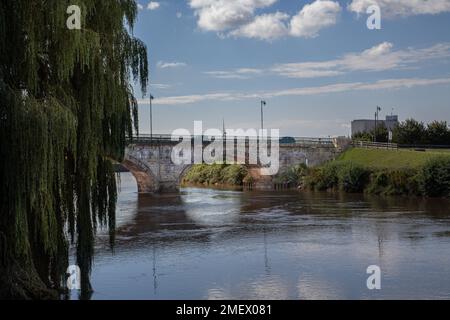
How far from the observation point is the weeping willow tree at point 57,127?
11234 mm

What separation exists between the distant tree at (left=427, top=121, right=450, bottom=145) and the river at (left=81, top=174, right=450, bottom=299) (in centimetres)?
3469

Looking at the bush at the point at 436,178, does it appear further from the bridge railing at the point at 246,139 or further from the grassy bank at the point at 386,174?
the bridge railing at the point at 246,139

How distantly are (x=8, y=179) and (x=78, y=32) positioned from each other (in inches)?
135

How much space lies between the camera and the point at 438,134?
71.9 meters

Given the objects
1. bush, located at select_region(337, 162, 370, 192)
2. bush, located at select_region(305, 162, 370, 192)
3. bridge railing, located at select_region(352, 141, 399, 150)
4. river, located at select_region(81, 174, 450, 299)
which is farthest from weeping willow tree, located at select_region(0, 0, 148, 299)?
bridge railing, located at select_region(352, 141, 399, 150)

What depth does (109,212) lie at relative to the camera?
14383 millimetres

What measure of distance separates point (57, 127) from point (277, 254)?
12079 mm

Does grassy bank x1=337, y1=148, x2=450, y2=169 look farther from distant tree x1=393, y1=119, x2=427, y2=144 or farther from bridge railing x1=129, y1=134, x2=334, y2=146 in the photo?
distant tree x1=393, y1=119, x2=427, y2=144

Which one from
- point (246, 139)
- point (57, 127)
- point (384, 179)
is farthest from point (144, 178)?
point (57, 127)

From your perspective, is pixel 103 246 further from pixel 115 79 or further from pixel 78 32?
pixel 78 32

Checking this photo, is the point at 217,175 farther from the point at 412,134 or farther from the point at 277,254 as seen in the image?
the point at 277,254

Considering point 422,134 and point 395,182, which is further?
point 422,134

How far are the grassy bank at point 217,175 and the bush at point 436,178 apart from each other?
28.2 meters

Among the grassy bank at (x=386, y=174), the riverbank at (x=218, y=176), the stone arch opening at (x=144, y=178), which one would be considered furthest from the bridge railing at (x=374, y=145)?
the stone arch opening at (x=144, y=178)
